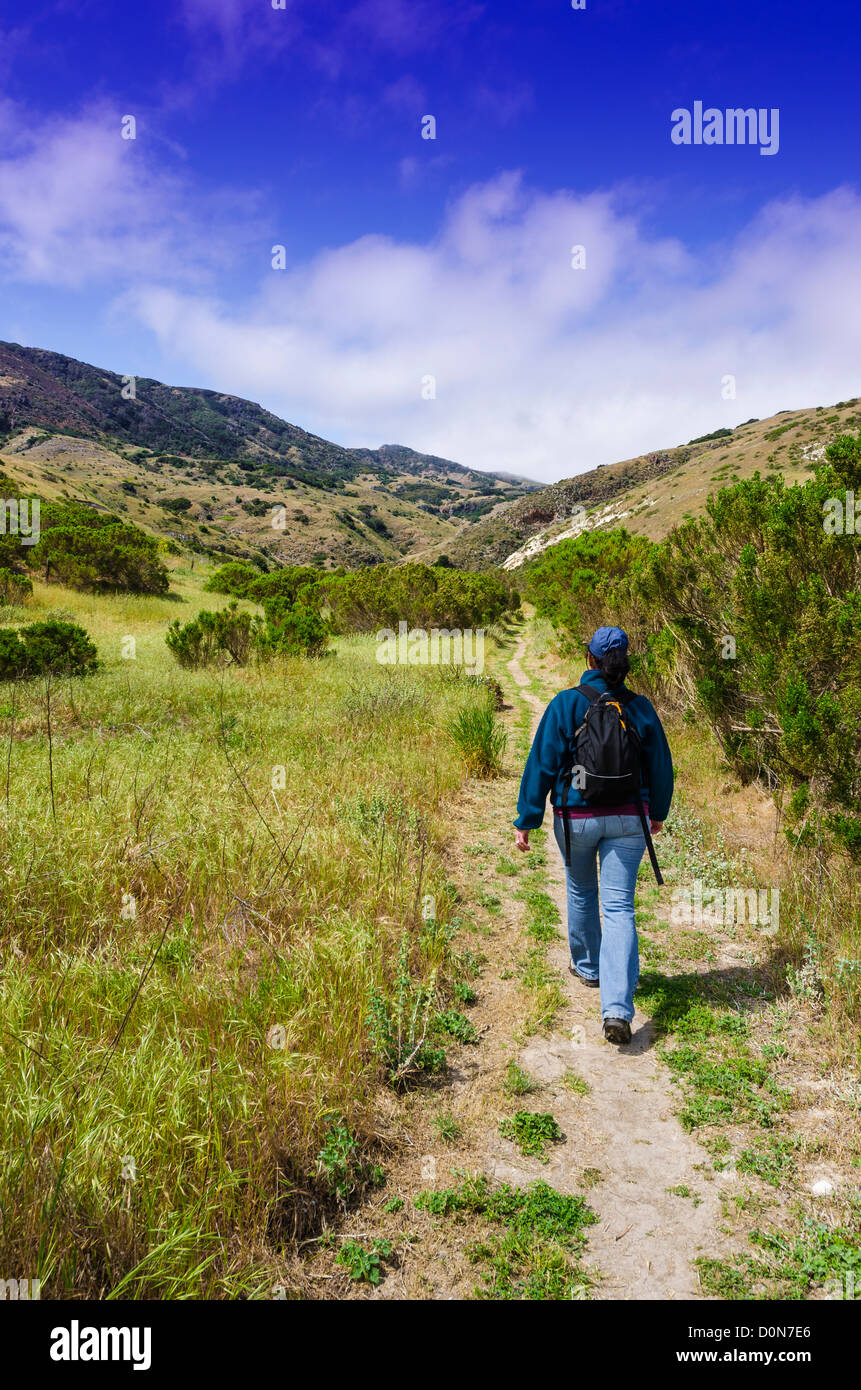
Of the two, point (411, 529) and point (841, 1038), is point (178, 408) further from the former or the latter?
point (841, 1038)

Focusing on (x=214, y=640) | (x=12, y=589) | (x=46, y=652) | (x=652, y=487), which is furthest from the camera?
(x=652, y=487)

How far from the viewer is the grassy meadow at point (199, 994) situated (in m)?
1.89

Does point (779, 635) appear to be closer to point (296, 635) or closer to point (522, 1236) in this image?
point (522, 1236)

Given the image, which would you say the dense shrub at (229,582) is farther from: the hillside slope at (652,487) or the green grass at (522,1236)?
the hillside slope at (652,487)

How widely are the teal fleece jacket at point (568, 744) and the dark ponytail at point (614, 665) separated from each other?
50mm

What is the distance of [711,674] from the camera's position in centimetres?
633

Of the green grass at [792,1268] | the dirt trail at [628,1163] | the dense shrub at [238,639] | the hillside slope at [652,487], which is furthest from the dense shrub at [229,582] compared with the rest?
the hillside slope at [652,487]

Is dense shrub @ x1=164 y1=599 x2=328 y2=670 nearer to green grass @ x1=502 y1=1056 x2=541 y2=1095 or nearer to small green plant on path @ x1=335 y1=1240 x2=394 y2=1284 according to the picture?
green grass @ x1=502 y1=1056 x2=541 y2=1095

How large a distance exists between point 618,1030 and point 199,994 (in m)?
2.07

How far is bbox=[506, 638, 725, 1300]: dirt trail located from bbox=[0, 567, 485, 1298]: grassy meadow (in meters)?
0.70

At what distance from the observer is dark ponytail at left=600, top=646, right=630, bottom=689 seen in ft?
10.7

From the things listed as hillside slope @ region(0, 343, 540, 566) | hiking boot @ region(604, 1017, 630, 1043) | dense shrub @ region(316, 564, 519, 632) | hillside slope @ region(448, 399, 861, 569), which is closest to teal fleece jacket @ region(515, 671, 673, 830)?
hiking boot @ region(604, 1017, 630, 1043)

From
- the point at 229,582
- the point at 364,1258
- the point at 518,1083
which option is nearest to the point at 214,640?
the point at 518,1083

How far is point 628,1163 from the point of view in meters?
2.48
